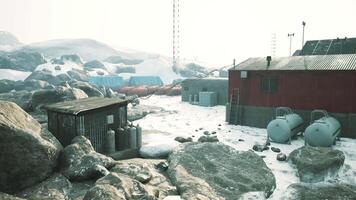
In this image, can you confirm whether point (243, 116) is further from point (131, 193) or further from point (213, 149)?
point (131, 193)

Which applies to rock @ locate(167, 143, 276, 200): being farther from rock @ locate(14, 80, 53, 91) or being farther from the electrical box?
rock @ locate(14, 80, 53, 91)

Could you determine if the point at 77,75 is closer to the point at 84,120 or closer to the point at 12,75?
the point at 12,75

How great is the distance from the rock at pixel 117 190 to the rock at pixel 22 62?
3133 inches

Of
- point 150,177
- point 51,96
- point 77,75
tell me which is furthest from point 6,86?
point 150,177

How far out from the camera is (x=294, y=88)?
21.2 meters

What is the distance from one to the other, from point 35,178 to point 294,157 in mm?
11025

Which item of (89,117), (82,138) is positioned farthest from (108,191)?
(89,117)

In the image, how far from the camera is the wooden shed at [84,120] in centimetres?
1284

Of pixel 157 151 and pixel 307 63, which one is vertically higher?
pixel 307 63

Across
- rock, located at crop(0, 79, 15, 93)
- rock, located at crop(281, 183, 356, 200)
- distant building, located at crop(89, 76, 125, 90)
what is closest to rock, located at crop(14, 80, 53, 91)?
rock, located at crop(0, 79, 15, 93)

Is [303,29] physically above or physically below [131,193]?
above

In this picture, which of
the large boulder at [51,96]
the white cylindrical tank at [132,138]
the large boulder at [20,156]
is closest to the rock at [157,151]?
the white cylindrical tank at [132,138]

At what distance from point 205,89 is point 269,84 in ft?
47.1

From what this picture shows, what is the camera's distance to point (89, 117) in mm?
13242
